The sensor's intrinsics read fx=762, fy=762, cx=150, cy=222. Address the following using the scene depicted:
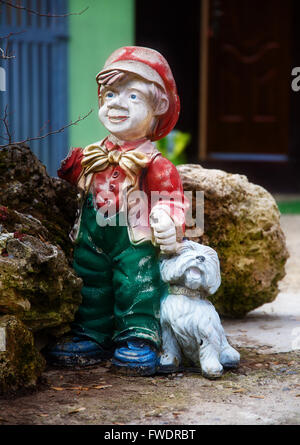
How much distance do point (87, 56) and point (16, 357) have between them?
5.12m

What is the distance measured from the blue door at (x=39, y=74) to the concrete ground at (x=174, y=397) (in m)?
4.32

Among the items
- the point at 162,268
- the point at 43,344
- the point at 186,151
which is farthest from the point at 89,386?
the point at 186,151

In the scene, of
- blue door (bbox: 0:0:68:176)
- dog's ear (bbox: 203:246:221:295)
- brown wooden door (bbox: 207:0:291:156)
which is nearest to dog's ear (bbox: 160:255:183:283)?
dog's ear (bbox: 203:246:221:295)

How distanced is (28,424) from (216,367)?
90 cm

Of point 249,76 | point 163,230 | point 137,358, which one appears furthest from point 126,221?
point 249,76

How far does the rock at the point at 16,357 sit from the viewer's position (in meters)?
2.89

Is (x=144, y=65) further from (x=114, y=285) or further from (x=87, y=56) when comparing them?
(x=87, y=56)

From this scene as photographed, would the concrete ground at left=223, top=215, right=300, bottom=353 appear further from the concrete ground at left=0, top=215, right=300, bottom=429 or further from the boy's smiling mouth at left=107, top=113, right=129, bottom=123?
the boy's smiling mouth at left=107, top=113, right=129, bottom=123

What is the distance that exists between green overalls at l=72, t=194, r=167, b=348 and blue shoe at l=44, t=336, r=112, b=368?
39mm

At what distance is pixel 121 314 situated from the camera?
3.39 m

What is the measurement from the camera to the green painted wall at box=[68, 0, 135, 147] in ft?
24.8

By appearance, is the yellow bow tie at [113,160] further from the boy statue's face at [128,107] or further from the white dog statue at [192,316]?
the white dog statue at [192,316]

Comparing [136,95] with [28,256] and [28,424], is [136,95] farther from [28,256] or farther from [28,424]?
[28,424]

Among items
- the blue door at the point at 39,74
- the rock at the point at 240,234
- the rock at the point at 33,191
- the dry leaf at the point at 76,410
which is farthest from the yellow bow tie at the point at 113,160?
the blue door at the point at 39,74
